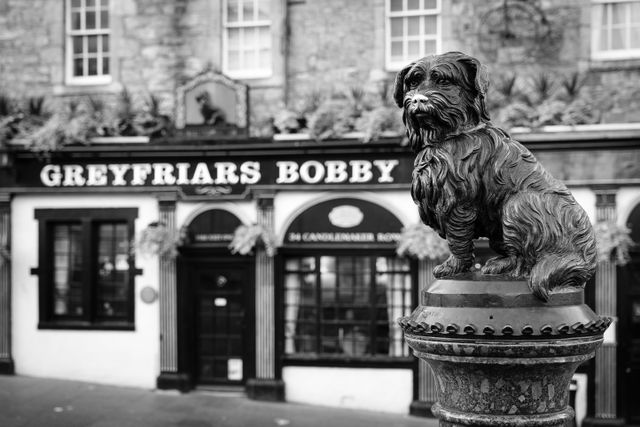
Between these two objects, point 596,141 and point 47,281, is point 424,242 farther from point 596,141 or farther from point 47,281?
point 47,281

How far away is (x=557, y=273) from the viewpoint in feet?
9.74

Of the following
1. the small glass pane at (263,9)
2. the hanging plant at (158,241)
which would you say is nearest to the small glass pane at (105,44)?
the small glass pane at (263,9)

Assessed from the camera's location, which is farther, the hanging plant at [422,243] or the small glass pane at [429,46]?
the small glass pane at [429,46]

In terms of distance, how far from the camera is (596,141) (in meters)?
11.4

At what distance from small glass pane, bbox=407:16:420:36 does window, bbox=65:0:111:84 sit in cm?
549

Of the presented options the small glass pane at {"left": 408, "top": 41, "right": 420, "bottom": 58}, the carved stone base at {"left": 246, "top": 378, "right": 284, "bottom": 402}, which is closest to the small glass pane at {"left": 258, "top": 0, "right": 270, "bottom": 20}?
the small glass pane at {"left": 408, "top": 41, "right": 420, "bottom": 58}

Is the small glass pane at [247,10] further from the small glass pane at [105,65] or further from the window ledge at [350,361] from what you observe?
the window ledge at [350,361]

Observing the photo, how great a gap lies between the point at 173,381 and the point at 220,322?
1.27 m

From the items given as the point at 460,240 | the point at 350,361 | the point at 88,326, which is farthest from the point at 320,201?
the point at 460,240

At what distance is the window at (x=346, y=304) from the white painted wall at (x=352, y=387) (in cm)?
30

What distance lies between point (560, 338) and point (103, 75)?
12249 millimetres

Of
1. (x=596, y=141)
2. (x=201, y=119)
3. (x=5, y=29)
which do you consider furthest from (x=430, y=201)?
(x=5, y=29)

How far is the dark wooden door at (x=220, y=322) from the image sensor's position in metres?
12.9

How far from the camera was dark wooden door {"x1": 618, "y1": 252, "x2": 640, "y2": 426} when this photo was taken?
11531 mm
